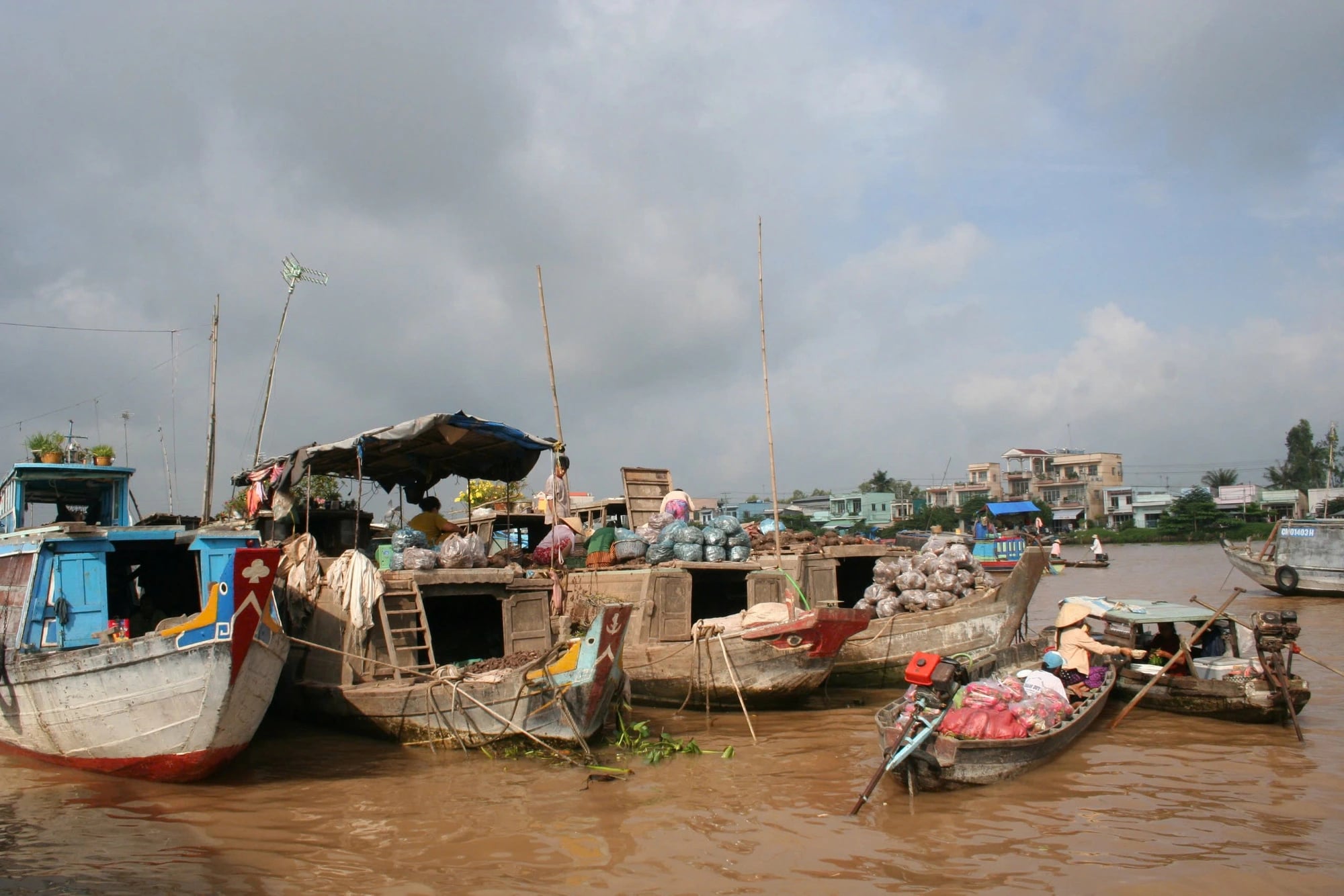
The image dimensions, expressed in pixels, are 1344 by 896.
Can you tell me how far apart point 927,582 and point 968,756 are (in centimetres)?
480

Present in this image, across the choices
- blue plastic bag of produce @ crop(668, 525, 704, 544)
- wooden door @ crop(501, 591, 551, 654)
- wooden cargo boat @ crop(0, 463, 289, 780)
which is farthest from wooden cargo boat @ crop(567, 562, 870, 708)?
wooden cargo boat @ crop(0, 463, 289, 780)

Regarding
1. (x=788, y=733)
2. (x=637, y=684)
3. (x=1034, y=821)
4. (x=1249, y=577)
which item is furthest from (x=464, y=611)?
(x=1249, y=577)

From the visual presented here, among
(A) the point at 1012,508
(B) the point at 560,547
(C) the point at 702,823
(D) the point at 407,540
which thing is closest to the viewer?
(C) the point at 702,823

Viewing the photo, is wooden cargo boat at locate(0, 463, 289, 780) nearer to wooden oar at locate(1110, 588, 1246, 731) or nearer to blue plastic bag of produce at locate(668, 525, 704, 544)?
blue plastic bag of produce at locate(668, 525, 704, 544)

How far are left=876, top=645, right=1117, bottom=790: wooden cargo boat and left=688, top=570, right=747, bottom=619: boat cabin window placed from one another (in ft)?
20.9

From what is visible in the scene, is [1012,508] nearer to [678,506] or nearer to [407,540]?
[678,506]

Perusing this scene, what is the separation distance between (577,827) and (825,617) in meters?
3.63

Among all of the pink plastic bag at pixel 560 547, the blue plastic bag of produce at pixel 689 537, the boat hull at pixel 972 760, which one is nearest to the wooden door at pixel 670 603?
the blue plastic bag of produce at pixel 689 537

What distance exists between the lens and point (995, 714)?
7035 millimetres

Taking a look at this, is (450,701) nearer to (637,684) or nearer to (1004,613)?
(637,684)

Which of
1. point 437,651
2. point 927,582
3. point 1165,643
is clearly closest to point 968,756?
point 927,582

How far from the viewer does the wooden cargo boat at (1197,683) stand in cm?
880

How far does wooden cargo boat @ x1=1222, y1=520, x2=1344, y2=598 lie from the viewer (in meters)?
21.9

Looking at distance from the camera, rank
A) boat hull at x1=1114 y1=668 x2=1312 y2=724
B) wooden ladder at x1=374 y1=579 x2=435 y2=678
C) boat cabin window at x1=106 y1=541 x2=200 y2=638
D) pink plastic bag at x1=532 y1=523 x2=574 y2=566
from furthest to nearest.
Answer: pink plastic bag at x1=532 y1=523 x2=574 y2=566
boat cabin window at x1=106 y1=541 x2=200 y2=638
wooden ladder at x1=374 y1=579 x2=435 y2=678
boat hull at x1=1114 y1=668 x2=1312 y2=724
